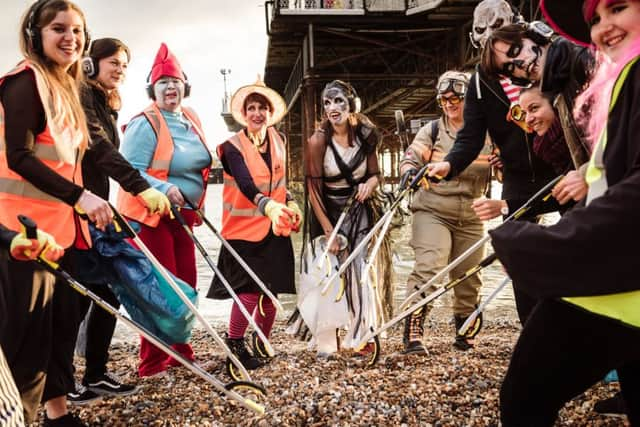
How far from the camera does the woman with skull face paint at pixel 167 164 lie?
3.62 meters

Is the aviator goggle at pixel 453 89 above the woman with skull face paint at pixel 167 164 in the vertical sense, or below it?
above

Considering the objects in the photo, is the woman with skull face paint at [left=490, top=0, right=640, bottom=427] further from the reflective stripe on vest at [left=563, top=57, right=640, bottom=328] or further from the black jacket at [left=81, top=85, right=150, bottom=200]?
the black jacket at [left=81, top=85, right=150, bottom=200]

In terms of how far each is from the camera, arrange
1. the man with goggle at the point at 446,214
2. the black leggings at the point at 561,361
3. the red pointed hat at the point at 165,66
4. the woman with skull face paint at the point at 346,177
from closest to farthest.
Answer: the black leggings at the point at 561,361
the red pointed hat at the point at 165,66
the man with goggle at the point at 446,214
the woman with skull face paint at the point at 346,177

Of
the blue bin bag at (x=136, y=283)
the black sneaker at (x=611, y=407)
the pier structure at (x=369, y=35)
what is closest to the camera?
the black sneaker at (x=611, y=407)

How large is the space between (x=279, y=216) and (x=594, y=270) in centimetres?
248

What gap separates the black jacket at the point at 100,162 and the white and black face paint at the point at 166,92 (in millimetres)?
609

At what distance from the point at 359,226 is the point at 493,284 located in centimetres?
503

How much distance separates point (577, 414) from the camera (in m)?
2.67

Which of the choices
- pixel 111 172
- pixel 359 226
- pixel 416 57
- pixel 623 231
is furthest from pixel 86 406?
pixel 416 57

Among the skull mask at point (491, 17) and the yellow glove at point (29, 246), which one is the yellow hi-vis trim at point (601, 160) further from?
the skull mask at point (491, 17)

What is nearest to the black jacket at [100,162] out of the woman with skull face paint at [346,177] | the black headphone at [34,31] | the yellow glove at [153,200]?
the yellow glove at [153,200]

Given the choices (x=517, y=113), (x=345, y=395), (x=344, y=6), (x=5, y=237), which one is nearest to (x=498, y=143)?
(x=517, y=113)

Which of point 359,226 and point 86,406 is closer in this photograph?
point 86,406

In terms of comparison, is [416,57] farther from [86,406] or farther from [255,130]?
[86,406]
